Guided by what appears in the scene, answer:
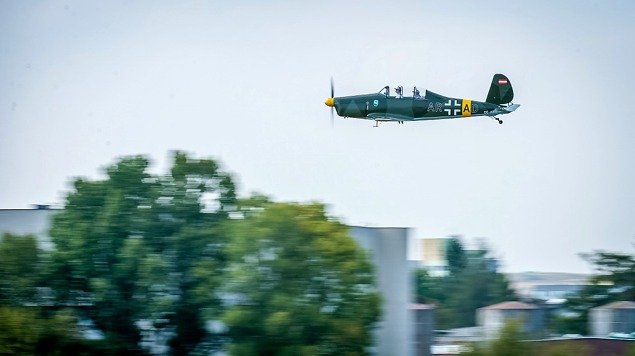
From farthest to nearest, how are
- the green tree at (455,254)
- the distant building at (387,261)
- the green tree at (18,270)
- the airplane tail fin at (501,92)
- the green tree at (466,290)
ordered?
the green tree at (455,254)
the green tree at (466,290)
the distant building at (387,261)
the green tree at (18,270)
the airplane tail fin at (501,92)

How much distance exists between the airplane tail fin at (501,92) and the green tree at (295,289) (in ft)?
24.8

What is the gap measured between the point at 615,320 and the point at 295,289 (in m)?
30.4

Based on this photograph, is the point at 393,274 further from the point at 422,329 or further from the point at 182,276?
the point at 422,329

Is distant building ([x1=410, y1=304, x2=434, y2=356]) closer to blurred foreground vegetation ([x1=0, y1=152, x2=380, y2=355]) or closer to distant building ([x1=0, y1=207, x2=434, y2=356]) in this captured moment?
distant building ([x1=0, y1=207, x2=434, y2=356])

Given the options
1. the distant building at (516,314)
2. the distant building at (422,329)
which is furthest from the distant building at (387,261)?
the distant building at (516,314)

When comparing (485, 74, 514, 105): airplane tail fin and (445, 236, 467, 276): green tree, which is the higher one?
(485, 74, 514, 105): airplane tail fin

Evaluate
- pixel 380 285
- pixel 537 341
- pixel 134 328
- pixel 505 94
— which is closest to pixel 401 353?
pixel 380 285

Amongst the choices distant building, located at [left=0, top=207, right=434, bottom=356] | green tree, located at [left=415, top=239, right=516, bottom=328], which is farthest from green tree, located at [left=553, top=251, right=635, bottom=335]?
distant building, located at [left=0, top=207, right=434, bottom=356]

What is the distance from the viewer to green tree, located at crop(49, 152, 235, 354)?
39312 mm

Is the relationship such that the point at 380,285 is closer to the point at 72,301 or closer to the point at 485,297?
the point at 72,301

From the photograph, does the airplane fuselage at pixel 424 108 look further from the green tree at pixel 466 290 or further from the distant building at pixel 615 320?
the green tree at pixel 466 290

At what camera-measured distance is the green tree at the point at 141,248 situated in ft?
129

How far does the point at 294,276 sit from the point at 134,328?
7025 mm

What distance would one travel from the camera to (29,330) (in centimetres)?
3672
